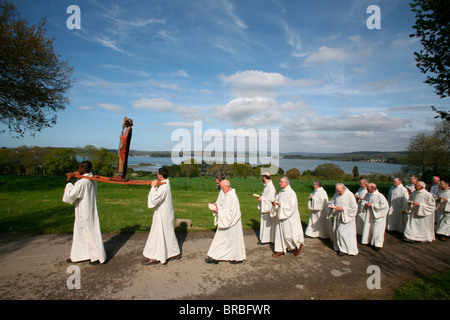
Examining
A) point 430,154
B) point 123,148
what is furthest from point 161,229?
point 430,154

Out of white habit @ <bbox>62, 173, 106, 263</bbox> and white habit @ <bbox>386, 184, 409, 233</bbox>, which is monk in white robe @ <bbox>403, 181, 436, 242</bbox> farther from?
white habit @ <bbox>62, 173, 106, 263</bbox>

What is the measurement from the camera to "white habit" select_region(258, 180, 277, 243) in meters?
8.12

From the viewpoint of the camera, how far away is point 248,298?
4.88 meters

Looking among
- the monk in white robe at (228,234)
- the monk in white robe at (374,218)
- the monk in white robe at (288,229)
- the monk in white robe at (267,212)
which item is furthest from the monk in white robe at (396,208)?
the monk in white robe at (228,234)

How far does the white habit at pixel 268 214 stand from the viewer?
320 inches

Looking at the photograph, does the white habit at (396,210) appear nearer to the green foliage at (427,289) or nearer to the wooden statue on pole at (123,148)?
the green foliage at (427,289)

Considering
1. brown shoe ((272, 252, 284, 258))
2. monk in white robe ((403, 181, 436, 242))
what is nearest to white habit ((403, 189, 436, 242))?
monk in white robe ((403, 181, 436, 242))

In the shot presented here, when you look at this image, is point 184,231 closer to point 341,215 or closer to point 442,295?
point 341,215

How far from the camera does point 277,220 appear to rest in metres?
7.73

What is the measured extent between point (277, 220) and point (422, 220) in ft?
19.8

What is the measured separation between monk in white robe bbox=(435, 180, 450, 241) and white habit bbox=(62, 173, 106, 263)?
1263 cm

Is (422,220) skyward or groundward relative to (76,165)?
groundward

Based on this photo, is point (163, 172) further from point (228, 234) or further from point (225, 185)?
point (228, 234)
